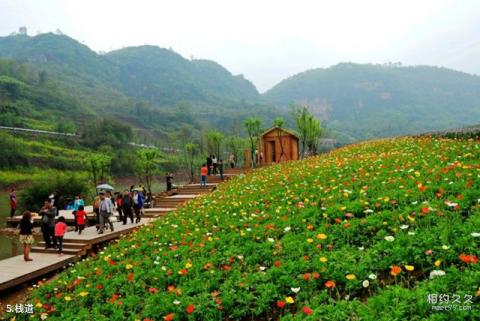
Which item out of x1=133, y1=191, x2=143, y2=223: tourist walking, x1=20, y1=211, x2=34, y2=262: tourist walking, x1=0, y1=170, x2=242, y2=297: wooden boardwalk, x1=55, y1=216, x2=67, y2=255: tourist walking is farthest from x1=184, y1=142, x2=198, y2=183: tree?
x1=20, y1=211, x2=34, y2=262: tourist walking

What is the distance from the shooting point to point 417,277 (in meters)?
5.68

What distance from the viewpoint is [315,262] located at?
6.65m

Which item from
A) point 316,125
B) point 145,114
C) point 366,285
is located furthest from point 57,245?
point 145,114

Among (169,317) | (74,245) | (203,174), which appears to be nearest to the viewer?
(169,317)

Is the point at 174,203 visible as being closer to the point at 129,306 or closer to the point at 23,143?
the point at 129,306

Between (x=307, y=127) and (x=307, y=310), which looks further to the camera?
(x=307, y=127)

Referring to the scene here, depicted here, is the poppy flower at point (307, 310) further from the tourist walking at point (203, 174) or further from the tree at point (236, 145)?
the tree at point (236, 145)

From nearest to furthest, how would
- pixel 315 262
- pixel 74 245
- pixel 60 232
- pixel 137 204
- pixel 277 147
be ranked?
pixel 315 262 < pixel 60 232 < pixel 74 245 < pixel 137 204 < pixel 277 147

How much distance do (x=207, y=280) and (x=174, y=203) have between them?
1820 cm

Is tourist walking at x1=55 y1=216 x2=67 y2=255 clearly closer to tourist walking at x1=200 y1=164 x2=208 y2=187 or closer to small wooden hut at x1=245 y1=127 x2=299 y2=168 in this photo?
tourist walking at x1=200 y1=164 x2=208 y2=187

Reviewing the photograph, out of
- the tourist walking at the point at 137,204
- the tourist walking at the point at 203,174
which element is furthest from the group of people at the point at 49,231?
the tourist walking at the point at 203,174

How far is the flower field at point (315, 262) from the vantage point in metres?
5.26

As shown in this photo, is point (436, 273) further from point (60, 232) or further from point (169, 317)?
point (60, 232)

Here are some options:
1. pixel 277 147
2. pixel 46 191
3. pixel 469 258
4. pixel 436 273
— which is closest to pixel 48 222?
pixel 436 273
